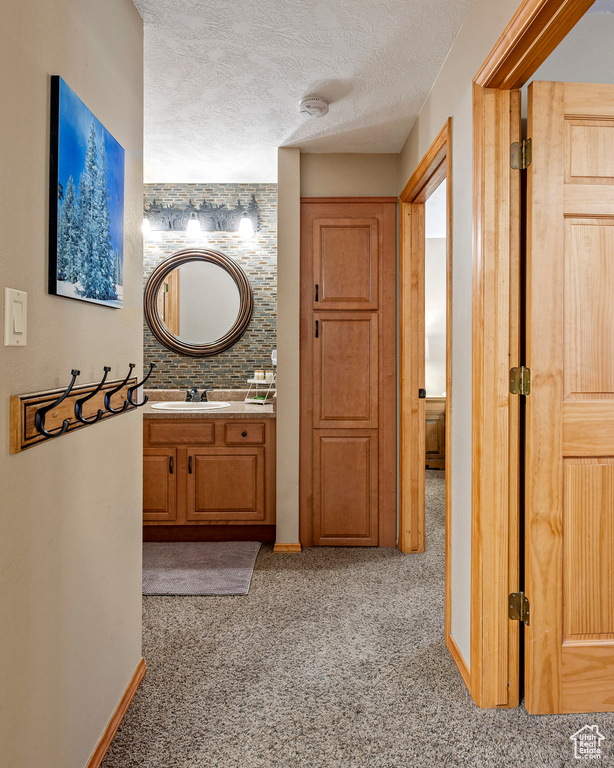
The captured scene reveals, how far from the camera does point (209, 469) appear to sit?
329cm

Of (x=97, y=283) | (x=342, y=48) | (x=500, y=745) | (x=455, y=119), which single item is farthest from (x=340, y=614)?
(x=342, y=48)

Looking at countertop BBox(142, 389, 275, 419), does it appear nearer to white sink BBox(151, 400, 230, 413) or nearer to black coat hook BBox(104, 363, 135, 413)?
white sink BBox(151, 400, 230, 413)

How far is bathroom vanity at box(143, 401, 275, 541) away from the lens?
3275 mm

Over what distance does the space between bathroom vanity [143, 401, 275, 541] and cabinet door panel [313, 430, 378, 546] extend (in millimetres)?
326

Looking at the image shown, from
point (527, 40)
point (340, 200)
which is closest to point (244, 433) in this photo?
point (340, 200)

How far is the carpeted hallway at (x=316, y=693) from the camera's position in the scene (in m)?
1.51

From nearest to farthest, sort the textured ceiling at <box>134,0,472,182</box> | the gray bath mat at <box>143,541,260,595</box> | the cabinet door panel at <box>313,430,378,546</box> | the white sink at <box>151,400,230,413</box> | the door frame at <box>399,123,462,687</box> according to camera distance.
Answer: the textured ceiling at <box>134,0,472,182</box>, the gray bath mat at <box>143,541,260,595</box>, the door frame at <box>399,123,462,687</box>, the cabinet door panel at <box>313,430,378,546</box>, the white sink at <box>151,400,230,413</box>

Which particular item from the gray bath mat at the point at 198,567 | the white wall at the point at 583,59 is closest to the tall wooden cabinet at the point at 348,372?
the gray bath mat at the point at 198,567

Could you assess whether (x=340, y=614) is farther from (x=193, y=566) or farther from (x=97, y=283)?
(x=97, y=283)

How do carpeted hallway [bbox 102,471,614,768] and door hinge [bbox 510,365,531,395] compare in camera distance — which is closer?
carpeted hallway [bbox 102,471,614,768]

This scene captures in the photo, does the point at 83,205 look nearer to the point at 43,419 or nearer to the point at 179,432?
the point at 43,419

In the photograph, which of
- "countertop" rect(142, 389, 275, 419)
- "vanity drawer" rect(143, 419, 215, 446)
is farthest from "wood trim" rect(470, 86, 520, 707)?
"vanity drawer" rect(143, 419, 215, 446)

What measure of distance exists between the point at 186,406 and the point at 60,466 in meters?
2.32

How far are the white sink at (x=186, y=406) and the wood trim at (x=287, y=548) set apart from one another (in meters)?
0.97
